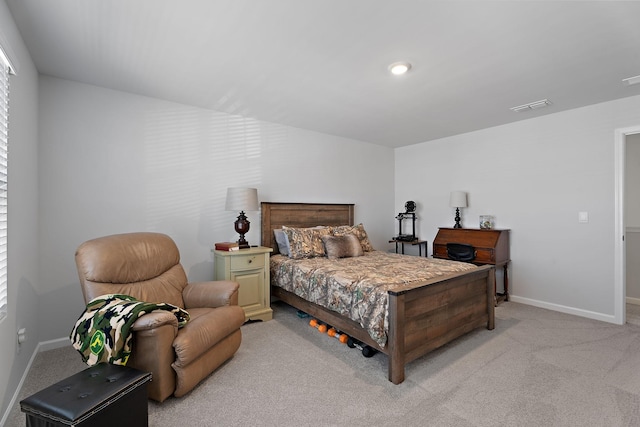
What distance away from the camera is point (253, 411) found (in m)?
1.85

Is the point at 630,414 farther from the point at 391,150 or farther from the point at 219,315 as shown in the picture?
the point at 391,150

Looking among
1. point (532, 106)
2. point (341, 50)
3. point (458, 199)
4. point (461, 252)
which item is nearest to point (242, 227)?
point (341, 50)

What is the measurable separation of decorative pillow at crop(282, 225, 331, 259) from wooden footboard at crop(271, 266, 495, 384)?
589 mm

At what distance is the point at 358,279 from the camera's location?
2.57 meters

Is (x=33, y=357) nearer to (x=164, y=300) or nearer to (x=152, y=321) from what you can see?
(x=164, y=300)

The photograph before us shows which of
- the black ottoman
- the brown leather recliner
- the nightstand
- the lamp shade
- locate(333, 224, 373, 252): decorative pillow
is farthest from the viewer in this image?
the lamp shade

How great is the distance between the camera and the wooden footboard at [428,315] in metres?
2.16

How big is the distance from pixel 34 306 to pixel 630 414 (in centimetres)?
423

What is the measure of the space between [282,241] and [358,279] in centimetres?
153

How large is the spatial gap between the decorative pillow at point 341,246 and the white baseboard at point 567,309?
2251mm

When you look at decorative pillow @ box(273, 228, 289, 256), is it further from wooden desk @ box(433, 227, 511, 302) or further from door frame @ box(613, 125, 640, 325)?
door frame @ box(613, 125, 640, 325)

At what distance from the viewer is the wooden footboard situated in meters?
2.16

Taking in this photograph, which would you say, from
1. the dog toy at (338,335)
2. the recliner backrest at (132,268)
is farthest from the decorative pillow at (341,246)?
the recliner backrest at (132,268)

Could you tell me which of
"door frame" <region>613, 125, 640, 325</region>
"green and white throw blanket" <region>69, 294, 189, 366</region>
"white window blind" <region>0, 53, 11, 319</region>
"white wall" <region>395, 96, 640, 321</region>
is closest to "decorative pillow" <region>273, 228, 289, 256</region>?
"green and white throw blanket" <region>69, 294, 189, 366</region>
